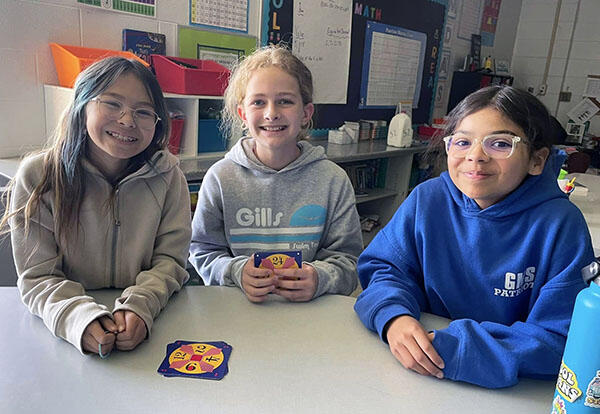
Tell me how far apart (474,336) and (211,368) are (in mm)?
475

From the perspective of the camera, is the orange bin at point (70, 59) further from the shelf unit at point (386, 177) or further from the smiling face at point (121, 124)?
the shelf unit at point (386, 177)

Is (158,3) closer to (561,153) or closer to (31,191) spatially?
(31,191)

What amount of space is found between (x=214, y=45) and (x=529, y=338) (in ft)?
7.58

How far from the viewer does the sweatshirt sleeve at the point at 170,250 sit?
40.4 inches

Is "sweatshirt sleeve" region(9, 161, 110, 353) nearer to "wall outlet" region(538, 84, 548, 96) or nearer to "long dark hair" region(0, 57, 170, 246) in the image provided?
"long dark hair" region(0, 57, 170, 246)

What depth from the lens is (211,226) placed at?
141cm

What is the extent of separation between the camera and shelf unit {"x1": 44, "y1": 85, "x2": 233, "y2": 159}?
2.09 m

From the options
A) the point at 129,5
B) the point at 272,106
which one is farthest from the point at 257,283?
the point at 129,5

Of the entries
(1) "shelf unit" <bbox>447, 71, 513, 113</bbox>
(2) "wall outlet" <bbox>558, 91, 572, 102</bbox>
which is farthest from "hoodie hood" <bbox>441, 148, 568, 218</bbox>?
(2) "wall outlet" <bbox>558, 91, 572, 102</bbox>

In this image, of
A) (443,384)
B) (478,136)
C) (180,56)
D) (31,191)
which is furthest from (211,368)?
(180,56)

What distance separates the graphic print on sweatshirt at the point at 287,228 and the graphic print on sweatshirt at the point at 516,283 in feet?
1.90

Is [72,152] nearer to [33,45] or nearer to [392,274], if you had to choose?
Result: [392,274]

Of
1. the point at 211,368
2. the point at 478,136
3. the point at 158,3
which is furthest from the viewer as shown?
the point at 158,3

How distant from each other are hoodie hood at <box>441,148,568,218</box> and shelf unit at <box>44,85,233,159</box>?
1.58 m
